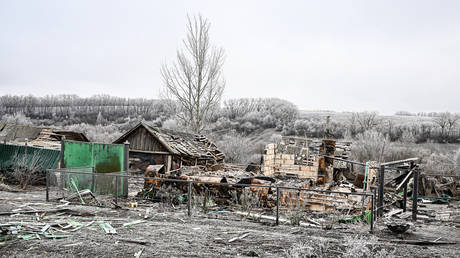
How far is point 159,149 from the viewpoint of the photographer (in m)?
23.2

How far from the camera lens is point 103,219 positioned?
381 inches

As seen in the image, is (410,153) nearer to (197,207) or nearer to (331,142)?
(331,142)

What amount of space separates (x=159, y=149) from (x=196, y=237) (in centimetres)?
1557

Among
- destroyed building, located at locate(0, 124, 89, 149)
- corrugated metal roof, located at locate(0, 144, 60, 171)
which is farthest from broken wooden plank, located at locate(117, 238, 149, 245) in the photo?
destroyed building, located at locate(0, 124, 89, 149)

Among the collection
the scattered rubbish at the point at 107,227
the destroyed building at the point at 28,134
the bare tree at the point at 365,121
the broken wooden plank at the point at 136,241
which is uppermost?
the bare tree at the point at 365,121

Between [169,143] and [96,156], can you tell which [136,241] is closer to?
[96,156]

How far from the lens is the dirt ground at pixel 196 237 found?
279 inches

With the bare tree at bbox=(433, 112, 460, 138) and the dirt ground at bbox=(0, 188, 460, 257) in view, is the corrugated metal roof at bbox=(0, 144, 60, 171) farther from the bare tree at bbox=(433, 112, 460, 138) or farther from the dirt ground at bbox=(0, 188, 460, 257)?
the bare tree at bbox=(433, 112, 460, 138)

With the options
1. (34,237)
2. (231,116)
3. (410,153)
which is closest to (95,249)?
(34,237)

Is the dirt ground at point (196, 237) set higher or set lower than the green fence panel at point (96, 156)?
lower

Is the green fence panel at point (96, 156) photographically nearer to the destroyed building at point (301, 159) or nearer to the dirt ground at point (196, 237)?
the dirt ground at point (196, 237)

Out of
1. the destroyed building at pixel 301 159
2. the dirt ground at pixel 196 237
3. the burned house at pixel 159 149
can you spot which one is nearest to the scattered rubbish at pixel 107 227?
the dirt ground at pixel 196 237

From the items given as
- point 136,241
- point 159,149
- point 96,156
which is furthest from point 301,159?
point 136,241

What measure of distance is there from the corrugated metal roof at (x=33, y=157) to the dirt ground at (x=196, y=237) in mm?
8396
